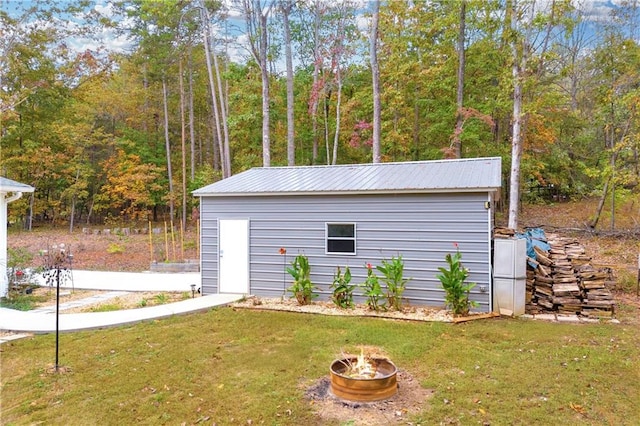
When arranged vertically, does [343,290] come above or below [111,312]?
above

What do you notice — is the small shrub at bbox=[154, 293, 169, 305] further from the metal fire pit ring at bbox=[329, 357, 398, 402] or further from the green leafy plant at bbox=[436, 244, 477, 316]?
the green leafy plant at bbox=[436, 244, 477, 316]

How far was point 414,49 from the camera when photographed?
588 inches

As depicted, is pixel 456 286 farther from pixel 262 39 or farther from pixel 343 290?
pixel 262 39

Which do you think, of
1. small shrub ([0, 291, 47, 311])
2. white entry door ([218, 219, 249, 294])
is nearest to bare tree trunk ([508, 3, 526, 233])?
white entry door ([218, 219, 249, 294])

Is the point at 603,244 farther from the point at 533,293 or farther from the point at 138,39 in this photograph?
the point at 138,39

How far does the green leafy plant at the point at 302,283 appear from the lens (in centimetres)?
723

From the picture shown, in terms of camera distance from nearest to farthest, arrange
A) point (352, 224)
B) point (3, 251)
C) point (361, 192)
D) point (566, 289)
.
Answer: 1. point (566, 289)
2. point (361, 192)
3. point (352, 224)
4. point (3, 251)

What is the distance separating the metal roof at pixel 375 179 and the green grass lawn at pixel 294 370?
229 cm

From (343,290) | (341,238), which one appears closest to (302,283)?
(343,290)

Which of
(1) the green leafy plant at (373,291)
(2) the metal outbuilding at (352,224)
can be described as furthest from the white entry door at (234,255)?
(1) the green leafy plant at (373,291)

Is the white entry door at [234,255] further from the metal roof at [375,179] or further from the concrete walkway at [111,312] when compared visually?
the metal roof at [375,179]

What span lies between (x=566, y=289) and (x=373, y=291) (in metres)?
3.18

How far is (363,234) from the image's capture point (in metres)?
7.33

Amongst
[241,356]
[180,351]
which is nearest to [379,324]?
[241,356]
